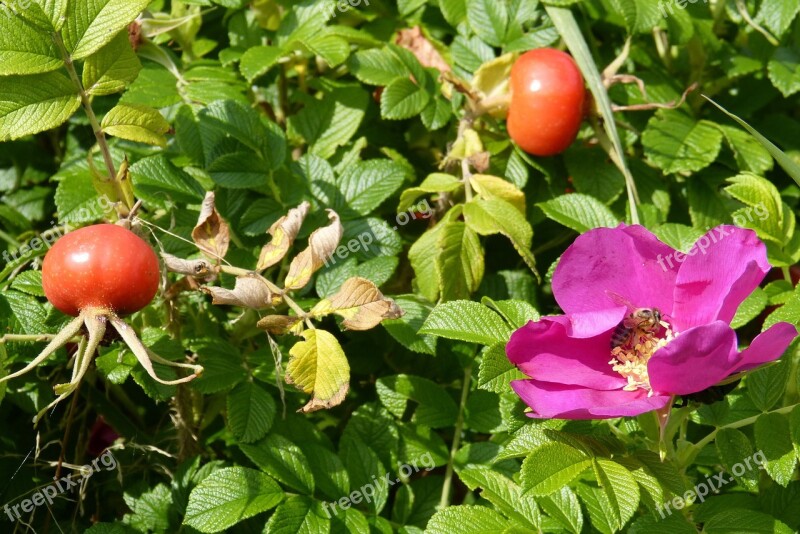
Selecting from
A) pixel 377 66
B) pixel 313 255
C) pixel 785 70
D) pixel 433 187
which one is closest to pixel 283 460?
pixel 313 255

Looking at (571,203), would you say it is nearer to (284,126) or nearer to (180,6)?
(284,126)

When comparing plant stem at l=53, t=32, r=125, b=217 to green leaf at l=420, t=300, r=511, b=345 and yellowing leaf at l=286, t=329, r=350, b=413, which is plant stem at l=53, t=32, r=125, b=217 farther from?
green leaf at l=420, t=300, r=511, b=345

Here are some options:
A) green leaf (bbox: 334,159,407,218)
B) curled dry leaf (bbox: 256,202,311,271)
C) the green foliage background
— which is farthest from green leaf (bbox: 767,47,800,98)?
curled dry leaf (bbox: 256,202,311,271)

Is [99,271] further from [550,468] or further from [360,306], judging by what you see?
[550,468]

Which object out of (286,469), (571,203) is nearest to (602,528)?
(286,469)

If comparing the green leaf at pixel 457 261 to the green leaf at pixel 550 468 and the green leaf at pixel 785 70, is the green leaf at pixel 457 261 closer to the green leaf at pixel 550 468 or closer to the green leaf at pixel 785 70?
the green leaf at pixel 550 468
